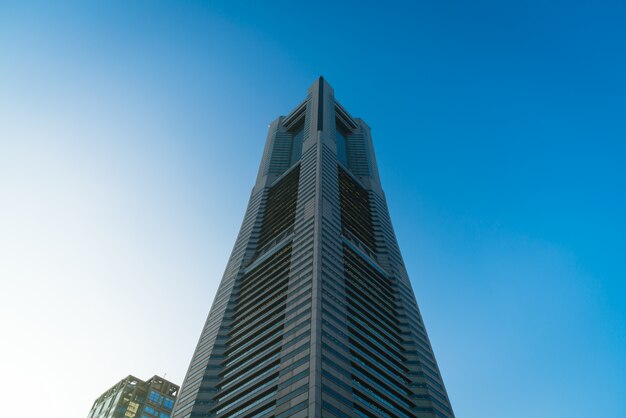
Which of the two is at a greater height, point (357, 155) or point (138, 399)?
point (357, 155)

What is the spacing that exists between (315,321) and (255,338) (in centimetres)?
1307

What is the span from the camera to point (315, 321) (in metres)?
→ 59.4

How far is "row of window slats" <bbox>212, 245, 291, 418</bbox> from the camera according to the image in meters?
58.4

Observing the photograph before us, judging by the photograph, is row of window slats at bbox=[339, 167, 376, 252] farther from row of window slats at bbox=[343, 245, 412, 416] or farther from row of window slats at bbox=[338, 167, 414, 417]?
row of window slats at bbox=[343, 245, 412, 416]

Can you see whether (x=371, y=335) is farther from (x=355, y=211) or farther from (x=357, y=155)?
(x=357, y=155)

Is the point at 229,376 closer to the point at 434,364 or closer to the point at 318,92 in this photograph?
the point at 434,364

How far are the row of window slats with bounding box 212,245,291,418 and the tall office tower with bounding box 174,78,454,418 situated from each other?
17 centimetres

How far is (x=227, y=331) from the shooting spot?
76.1 m

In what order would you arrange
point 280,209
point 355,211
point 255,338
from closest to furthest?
point 255,338, point 355,211, point 280,209

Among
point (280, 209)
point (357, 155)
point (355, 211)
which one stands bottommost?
point (280, 209)

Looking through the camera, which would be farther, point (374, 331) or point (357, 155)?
point (357, 155)

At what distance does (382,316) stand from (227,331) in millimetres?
25286

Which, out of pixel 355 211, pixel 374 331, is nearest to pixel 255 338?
pixel 374 331

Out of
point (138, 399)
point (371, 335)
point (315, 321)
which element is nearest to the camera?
point (315, 321)
